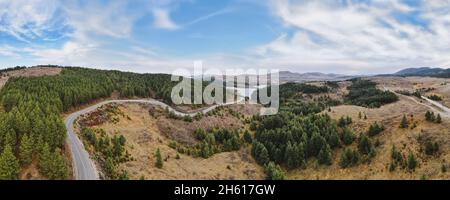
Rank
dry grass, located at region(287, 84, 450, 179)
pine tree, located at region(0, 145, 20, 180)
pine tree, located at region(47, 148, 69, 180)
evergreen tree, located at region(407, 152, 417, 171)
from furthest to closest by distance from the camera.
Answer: evergreen tree, located at region(407, 152, 417, 171) < dry grass, located at region(287, 84, 450, 179) < pine tree, located at region(47, 148, 69, 180) < pine tree, located at region(0, 145, 20, 180)

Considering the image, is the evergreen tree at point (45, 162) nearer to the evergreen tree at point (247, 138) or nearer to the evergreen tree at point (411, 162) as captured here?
Answer: the evergreen tree at point (247, 138)

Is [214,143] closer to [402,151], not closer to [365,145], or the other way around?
[365,145]

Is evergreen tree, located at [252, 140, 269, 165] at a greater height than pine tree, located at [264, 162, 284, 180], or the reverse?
evergreen tree, located at [252, 140, 269, 165]

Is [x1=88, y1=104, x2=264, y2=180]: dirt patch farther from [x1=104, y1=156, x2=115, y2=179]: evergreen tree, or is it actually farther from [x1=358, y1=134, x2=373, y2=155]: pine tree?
[x1=358, y1=134, x2=373, y2=155]: pine tree

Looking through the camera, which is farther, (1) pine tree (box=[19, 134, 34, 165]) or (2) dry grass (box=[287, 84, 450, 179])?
Result: (2) dry grass (box=[287, 84, 450, 179])

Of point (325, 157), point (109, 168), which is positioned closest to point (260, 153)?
point (325, 157)

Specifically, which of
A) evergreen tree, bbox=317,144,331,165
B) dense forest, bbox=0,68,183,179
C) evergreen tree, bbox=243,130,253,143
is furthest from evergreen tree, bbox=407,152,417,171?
dense forest, bbox=0,68,183,179

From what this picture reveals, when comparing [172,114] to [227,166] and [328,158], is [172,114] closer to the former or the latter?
[227,166]
